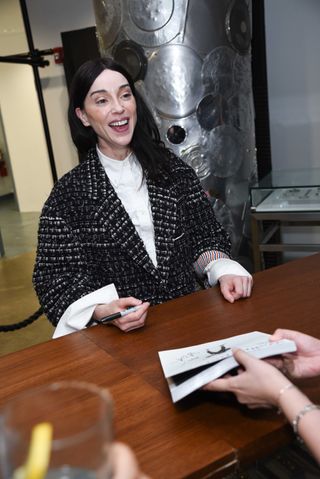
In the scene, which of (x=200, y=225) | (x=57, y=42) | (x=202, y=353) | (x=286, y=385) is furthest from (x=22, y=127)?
(x=286, y=385)

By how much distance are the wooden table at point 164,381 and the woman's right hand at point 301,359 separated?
0.03m

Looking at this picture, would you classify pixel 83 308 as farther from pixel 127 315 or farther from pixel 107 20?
pixel 107 20

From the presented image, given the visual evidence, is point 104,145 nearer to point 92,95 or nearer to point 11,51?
point 92,95

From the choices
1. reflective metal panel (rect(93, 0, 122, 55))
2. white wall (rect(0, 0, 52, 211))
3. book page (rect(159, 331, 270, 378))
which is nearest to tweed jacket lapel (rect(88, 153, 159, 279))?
book page (rect(159, 331, 270, 378))

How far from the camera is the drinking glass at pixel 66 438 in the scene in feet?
1.30

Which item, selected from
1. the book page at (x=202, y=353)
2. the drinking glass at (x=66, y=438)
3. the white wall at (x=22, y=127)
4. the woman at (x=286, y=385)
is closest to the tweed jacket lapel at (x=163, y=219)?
the book page at (x=202, y=353)

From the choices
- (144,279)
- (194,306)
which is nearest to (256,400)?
(194,306)

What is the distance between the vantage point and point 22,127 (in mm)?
6379

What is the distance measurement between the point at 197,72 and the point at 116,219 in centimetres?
156

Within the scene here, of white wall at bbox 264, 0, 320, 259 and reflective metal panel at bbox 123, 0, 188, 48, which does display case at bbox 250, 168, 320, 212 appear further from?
reflective metal panel at bbox 123, 0, 188, 48

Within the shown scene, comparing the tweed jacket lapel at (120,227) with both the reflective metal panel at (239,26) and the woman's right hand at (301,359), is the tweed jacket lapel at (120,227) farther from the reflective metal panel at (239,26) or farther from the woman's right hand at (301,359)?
the reflective metal panel at (239,26)

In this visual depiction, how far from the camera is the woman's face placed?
1653 millimetres

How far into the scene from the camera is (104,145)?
1741mm

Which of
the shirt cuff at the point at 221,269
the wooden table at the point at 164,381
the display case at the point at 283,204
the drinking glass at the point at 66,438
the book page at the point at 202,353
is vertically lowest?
the display case at the point at 283,204
